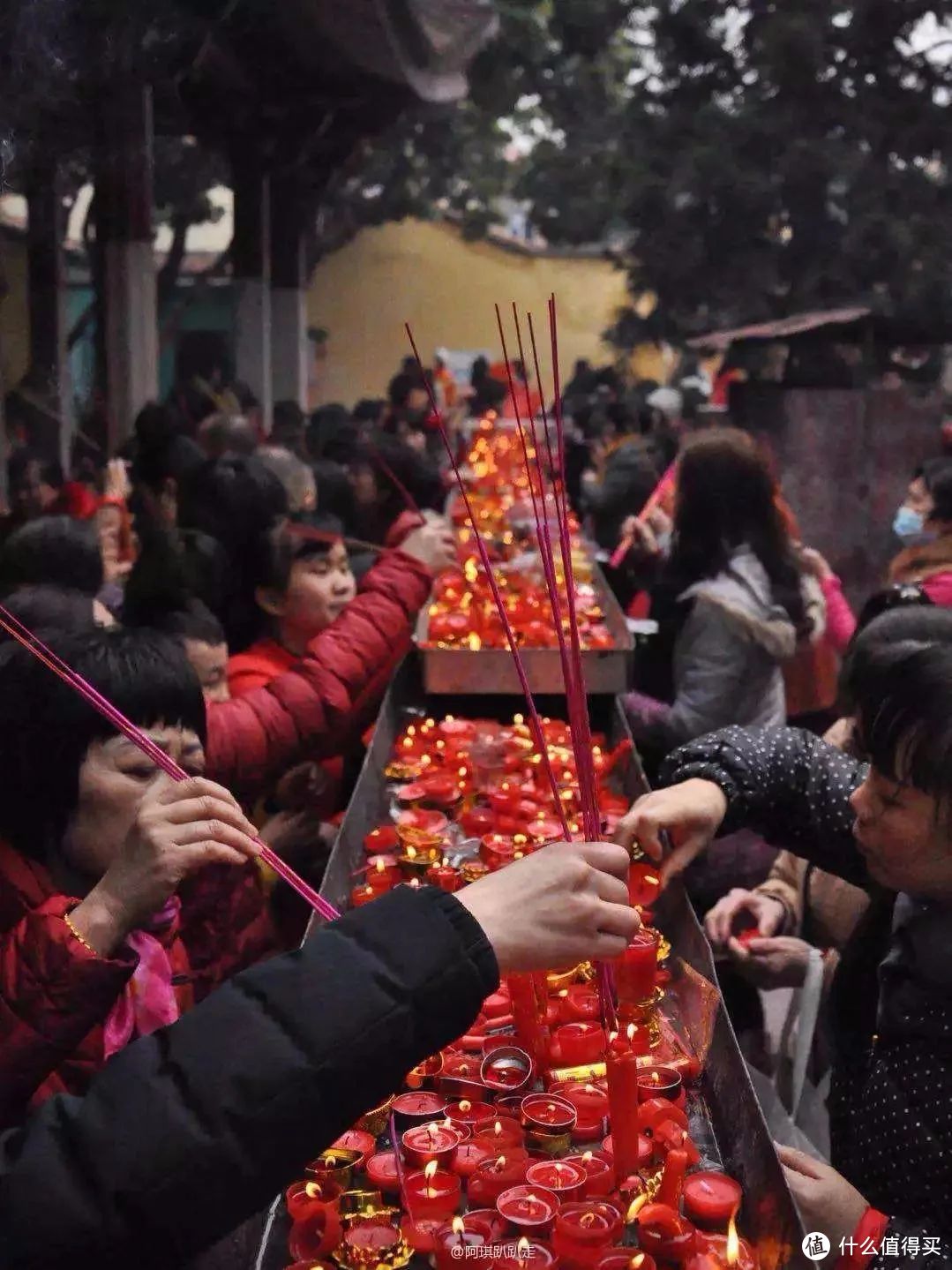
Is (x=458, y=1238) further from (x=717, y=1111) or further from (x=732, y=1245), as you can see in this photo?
(x=717, y=1111)

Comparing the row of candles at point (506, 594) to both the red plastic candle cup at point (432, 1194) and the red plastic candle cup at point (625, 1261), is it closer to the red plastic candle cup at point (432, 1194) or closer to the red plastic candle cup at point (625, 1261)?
the red plastic candle cup at point (432, 1194)

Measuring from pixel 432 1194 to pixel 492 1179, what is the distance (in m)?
0.07

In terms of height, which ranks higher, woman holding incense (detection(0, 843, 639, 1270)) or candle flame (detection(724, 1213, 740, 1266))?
woman holding incense (detection(0, 843, 639, 1270))

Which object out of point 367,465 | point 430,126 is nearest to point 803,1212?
point 367,465

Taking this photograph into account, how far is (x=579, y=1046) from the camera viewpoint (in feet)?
6.09

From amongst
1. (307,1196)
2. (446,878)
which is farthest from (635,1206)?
(446,878)

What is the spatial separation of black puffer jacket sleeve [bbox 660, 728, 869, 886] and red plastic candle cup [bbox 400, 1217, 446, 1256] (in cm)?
83

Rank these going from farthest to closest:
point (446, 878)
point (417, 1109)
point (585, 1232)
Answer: point (446, 878)
point (417, 1109)
point (585, 1232)

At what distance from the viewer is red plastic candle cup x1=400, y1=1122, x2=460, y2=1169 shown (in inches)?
A: 63.3

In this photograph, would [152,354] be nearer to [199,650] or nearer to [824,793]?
[199,650]

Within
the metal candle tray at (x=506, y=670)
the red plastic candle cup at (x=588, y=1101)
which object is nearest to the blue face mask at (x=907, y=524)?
the metal candle tray at (x=506, y=670)

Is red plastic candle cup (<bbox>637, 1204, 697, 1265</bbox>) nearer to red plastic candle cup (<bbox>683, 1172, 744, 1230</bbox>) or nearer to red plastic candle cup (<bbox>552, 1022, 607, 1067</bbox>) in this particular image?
red plastic candle cup (<bbox>683, 1172, 744, 1230</bbox>)

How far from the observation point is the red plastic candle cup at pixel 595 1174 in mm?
1546

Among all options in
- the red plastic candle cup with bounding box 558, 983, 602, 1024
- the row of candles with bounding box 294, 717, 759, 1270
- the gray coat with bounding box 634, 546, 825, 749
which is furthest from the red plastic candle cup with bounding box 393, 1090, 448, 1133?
the gray coat with bounding box 634, 546, 825, 749
